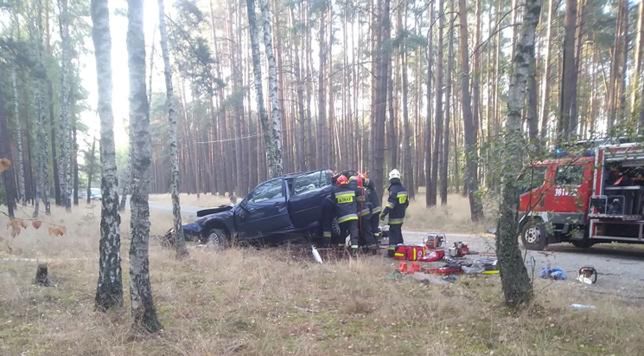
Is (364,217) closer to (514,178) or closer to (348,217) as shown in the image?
Answer: (348,217)

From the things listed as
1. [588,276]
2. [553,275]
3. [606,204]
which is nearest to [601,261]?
[606,204]

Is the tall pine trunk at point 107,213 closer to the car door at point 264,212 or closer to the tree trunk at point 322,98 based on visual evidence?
the car door at point 264,212

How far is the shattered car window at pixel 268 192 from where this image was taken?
1010 cm

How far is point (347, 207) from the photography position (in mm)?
8828

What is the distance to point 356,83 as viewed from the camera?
3052cm

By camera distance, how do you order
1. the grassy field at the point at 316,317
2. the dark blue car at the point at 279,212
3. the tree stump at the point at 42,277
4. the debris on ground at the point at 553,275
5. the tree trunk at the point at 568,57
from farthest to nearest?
the tree trunk at the point at 568,57
the dark blue car at the point at 279,212
the tree stump at the point at 42,277
the debris on ground at the point at 553,275
the grassy field at the point at 316,317

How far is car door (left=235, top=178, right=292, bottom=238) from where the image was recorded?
9.87m

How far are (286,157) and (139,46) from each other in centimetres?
3001

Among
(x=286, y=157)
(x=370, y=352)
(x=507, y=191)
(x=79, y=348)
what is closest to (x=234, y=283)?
(x=79, y=348)

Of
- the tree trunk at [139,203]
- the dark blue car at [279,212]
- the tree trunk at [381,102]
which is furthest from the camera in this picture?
the tree trunk at [381,102]

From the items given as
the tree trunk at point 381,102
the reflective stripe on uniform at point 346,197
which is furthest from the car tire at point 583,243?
the tree trunk at point 381,102

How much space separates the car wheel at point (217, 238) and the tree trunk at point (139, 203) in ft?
20.5

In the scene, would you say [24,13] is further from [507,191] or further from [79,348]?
[507,191]

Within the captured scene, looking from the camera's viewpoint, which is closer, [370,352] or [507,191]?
[370,352]
